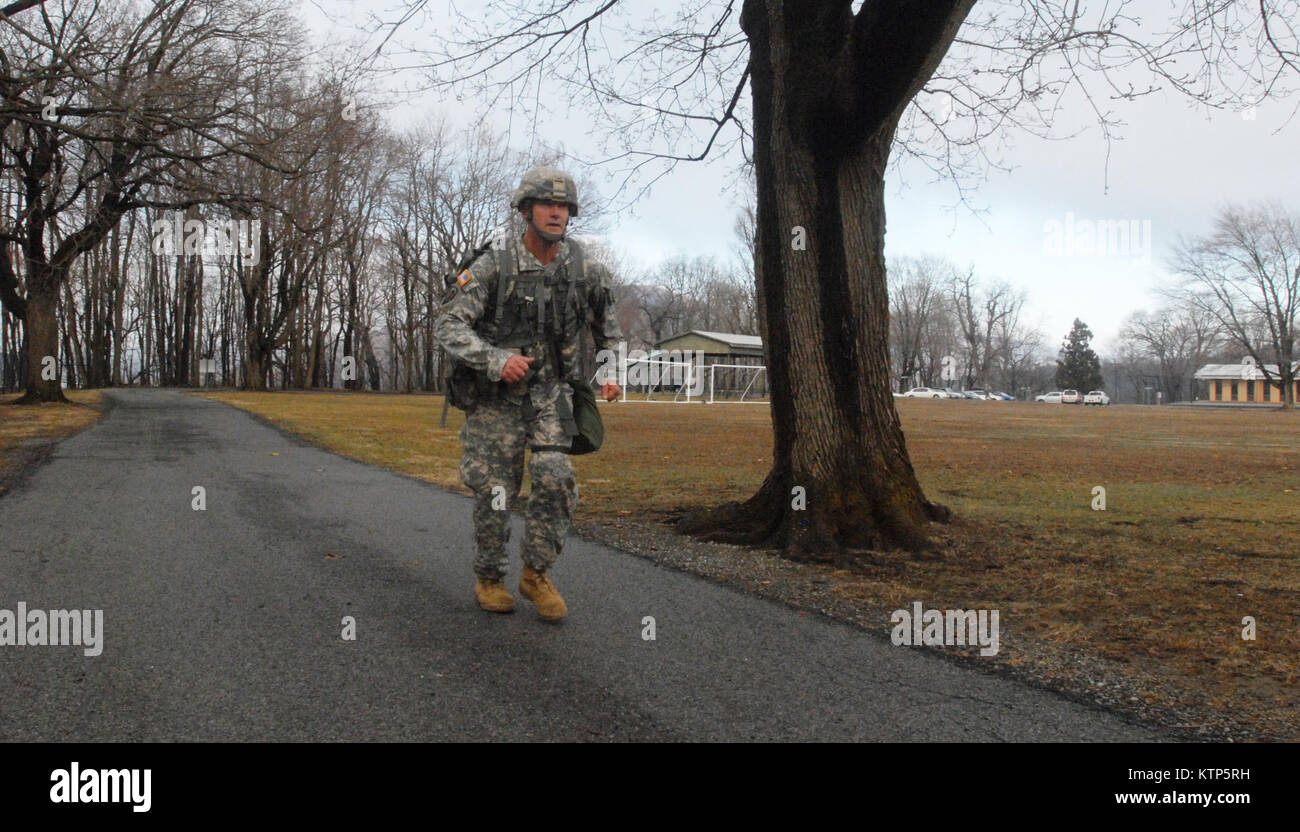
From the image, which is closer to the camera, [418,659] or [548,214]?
[418,659]

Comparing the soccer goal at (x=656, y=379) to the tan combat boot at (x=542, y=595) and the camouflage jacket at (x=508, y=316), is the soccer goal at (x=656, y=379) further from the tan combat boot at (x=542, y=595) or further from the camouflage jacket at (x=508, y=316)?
the tan combat boot at (x=542, y=595)

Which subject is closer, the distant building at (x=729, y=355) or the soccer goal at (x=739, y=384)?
the soccer goal at (x=739, y=384)

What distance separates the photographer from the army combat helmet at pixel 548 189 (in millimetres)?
4469

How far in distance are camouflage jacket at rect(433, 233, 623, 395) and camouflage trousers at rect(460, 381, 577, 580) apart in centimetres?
14

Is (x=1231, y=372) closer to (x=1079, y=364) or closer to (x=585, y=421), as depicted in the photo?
(x=1079, y=364)

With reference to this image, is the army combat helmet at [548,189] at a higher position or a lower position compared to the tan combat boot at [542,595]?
higher

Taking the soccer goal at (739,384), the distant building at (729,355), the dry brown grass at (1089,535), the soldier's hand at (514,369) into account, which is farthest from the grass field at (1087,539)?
the distant building at (729,355)

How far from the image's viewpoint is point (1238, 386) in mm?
117062

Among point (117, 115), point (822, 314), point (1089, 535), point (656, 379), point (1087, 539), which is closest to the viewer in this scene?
point (822, 314)

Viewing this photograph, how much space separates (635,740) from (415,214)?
2408 inches

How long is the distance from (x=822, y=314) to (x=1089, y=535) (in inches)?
120

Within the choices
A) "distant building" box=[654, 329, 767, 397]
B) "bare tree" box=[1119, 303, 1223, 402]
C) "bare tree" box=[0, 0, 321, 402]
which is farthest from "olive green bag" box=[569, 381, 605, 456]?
"bare tree" box=[1119, 303, 1223, 402]

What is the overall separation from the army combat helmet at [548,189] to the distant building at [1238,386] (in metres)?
128

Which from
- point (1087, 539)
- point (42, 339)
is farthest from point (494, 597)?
→ point (42, 339)
